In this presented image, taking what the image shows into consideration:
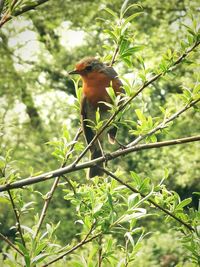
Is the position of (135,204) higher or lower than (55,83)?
higher

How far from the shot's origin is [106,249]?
5.29 feet

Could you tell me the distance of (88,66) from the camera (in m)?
2.57

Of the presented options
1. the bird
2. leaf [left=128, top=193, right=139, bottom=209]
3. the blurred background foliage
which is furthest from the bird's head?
the blurred background foliage

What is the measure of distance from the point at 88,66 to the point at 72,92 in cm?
1166

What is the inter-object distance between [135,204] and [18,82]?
1245cm

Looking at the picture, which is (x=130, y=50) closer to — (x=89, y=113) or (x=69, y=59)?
(x=89, y=113)

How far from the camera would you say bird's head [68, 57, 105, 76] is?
2483 mm

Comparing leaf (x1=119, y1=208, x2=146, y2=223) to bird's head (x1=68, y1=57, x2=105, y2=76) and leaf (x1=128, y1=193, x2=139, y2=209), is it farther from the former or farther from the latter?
bird's head (x1=68, y1=57, x2=105, y2=76)

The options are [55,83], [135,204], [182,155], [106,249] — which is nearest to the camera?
[135,204]

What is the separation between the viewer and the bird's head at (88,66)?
8.15 ft

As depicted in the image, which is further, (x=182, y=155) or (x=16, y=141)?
(x=16, y=141)

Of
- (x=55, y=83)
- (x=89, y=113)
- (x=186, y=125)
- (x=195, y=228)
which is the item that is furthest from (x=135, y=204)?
(x=55, y=83)

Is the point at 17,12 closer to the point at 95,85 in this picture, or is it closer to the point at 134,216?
the point at 134,216

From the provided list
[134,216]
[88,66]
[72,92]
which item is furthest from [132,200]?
[72,92]
